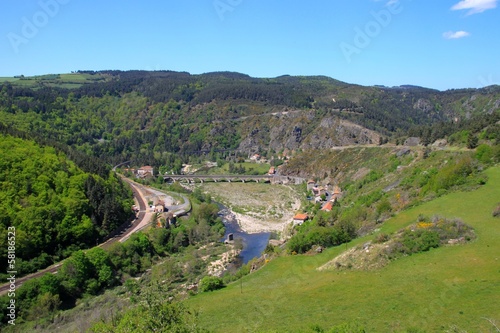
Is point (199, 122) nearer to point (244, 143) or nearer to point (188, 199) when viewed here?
point (244, 143)

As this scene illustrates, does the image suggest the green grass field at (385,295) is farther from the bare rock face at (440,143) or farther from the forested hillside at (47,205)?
the bare rock face at (440,143)

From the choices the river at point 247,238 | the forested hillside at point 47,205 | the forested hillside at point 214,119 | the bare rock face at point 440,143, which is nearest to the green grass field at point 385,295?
the river at point 247,238

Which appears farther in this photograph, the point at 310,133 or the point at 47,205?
the point at 310,133

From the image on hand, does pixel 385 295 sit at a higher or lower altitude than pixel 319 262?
higher

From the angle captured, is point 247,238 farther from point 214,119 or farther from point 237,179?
point 214,119

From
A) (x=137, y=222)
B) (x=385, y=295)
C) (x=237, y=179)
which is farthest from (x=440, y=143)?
(x=237, y=179)
